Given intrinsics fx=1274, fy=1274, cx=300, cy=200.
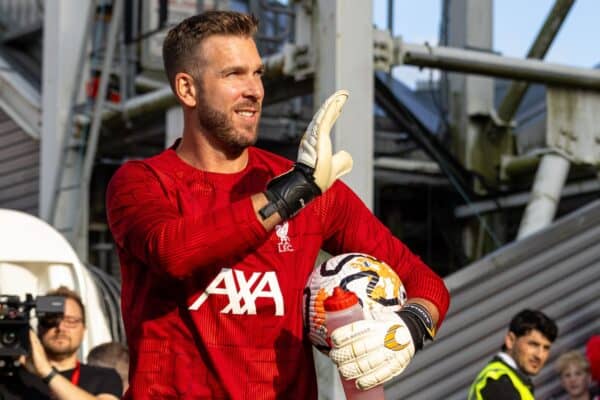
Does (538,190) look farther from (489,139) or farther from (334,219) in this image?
(334,219)

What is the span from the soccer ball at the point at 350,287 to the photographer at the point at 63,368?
327cm

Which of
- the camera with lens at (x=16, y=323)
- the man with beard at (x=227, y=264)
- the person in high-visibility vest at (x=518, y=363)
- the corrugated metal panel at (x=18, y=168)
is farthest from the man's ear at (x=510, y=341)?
the corrugated metal panel at (x=18, y=168)

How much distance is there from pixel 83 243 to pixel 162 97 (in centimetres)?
221

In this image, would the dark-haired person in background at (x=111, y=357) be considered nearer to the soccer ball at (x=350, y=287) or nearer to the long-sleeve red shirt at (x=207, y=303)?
the long-sleeve red shirt at (x=207, y=303)

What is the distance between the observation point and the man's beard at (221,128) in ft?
11.7

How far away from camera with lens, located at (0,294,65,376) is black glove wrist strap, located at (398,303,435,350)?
3073 mm

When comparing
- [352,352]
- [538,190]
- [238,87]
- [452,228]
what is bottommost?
[452,228]

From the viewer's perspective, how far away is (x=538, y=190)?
13.2m

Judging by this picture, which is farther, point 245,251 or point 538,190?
point 538,190

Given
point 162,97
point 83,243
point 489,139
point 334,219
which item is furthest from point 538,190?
point 334,219

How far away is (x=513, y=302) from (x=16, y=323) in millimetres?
5730

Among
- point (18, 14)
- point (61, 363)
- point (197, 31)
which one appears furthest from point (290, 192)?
point (18, 14)

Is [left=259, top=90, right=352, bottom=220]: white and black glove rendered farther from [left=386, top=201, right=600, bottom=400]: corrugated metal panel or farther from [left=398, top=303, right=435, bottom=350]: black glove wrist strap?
[left=386, top=201, right=600, bottom=400]: corrugated metal panel

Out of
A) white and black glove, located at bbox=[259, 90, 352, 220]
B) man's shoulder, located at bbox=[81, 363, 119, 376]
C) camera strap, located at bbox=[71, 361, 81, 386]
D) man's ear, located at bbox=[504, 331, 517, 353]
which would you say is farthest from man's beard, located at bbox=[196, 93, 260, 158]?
man's ear, located at bbox=[504, 331, 517, 353]
